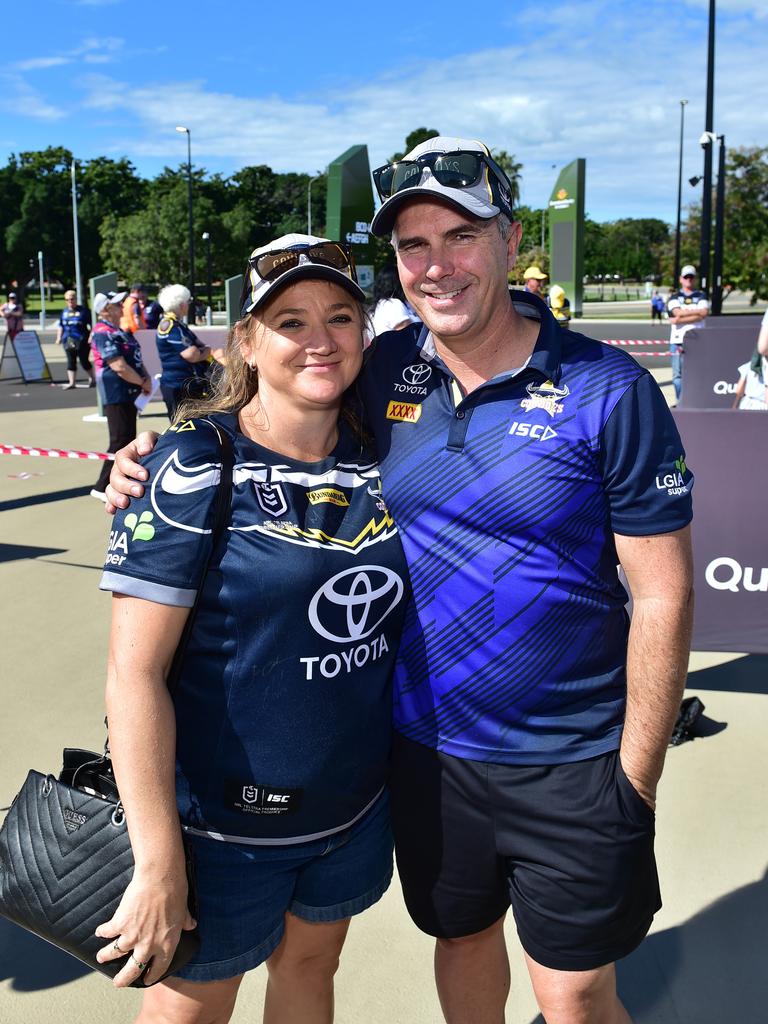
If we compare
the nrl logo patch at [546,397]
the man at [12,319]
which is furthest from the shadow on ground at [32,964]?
the man at [12,319]

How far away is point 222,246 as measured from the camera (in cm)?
5938

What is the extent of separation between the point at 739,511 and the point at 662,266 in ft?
244

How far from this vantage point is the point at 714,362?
388 inches

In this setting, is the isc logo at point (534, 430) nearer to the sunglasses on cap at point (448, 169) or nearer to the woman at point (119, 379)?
the sunglasses on cap at point (448, 169)

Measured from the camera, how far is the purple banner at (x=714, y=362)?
382 inches

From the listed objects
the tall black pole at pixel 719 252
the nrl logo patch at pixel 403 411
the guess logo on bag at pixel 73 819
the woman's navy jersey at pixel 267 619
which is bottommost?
the guess logo on bag at pixel 73 819

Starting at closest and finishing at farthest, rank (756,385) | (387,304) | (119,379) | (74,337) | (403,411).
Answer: (403,411)
(756,385)
(387,304)
(119,379)
(74,337)

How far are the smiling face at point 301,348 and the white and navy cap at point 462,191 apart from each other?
0.26 meters

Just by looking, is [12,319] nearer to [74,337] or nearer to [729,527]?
[74,337]

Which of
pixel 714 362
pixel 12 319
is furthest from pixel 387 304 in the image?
pixel 12 319

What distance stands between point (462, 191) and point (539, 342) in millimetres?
384

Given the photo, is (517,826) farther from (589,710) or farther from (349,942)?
(349,942)

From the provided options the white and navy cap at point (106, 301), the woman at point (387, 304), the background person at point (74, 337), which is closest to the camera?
the woman at point (387, 304)

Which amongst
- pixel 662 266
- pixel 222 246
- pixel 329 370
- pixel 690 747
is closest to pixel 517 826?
pixel 329 370
